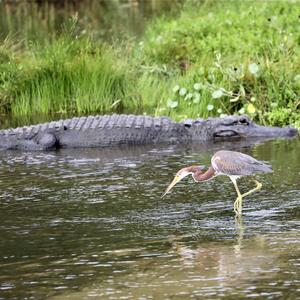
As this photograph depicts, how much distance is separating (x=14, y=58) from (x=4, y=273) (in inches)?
314

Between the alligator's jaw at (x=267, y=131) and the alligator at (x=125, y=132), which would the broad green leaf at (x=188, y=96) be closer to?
the alligator at (x=125, y=132)

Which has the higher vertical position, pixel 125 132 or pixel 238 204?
pixel 125 132

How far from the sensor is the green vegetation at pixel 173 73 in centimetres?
1217

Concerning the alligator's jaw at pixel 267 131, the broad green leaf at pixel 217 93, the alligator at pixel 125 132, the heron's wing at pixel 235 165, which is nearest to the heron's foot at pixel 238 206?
the heron's wing at pixel 235 165

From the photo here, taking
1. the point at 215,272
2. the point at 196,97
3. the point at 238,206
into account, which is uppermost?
the point at 196,97

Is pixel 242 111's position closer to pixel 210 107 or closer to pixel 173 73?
pixel 210 107

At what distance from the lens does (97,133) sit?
1187cm

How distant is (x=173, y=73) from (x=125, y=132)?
227cm

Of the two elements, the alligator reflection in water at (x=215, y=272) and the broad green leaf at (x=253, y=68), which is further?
the broad green leaf at (x=253, y=68)

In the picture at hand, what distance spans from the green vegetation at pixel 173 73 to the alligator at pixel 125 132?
45cm

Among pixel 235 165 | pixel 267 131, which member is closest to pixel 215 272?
pixel 235 165

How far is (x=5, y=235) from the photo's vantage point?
285 inches

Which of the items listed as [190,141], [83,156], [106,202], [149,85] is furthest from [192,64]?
[106,202]

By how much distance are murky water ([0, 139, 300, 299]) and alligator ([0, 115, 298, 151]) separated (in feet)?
→ 4.16
